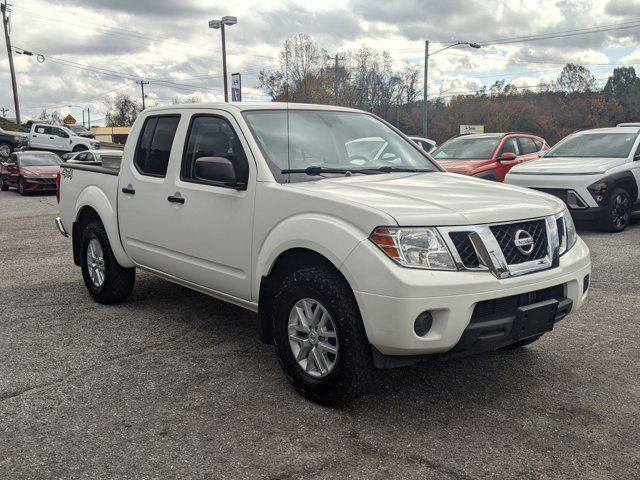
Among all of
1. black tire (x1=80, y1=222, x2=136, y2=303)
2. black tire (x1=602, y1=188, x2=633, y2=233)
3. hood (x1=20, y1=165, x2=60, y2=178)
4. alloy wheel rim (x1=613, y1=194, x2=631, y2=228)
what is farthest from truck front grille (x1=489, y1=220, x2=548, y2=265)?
hood (x1=20, y1=165, x2=60, y2=178)

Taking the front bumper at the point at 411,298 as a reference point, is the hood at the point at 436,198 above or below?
above

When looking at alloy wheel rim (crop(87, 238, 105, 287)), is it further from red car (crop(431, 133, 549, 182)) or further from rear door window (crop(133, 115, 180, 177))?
red car (crop(431, 133, 549, 182))

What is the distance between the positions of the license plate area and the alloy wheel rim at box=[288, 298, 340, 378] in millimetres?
977

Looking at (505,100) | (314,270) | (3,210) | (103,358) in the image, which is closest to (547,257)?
(314,270)

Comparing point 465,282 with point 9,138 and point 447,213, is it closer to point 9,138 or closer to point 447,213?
point 447,213

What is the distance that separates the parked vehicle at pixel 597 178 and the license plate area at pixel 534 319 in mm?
6686

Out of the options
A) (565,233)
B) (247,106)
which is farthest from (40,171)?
(565,233)

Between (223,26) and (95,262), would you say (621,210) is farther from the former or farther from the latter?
(223,26)

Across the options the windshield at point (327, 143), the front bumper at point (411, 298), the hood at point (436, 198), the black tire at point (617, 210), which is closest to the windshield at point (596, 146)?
the black tire at point (617, 210)

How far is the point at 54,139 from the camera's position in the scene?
34562 mm

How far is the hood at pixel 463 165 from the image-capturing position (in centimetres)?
1168

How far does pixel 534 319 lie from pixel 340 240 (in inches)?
45.0

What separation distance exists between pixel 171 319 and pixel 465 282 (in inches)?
125

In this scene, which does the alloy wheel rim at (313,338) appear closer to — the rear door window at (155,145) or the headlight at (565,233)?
the headlight at (565,233)
